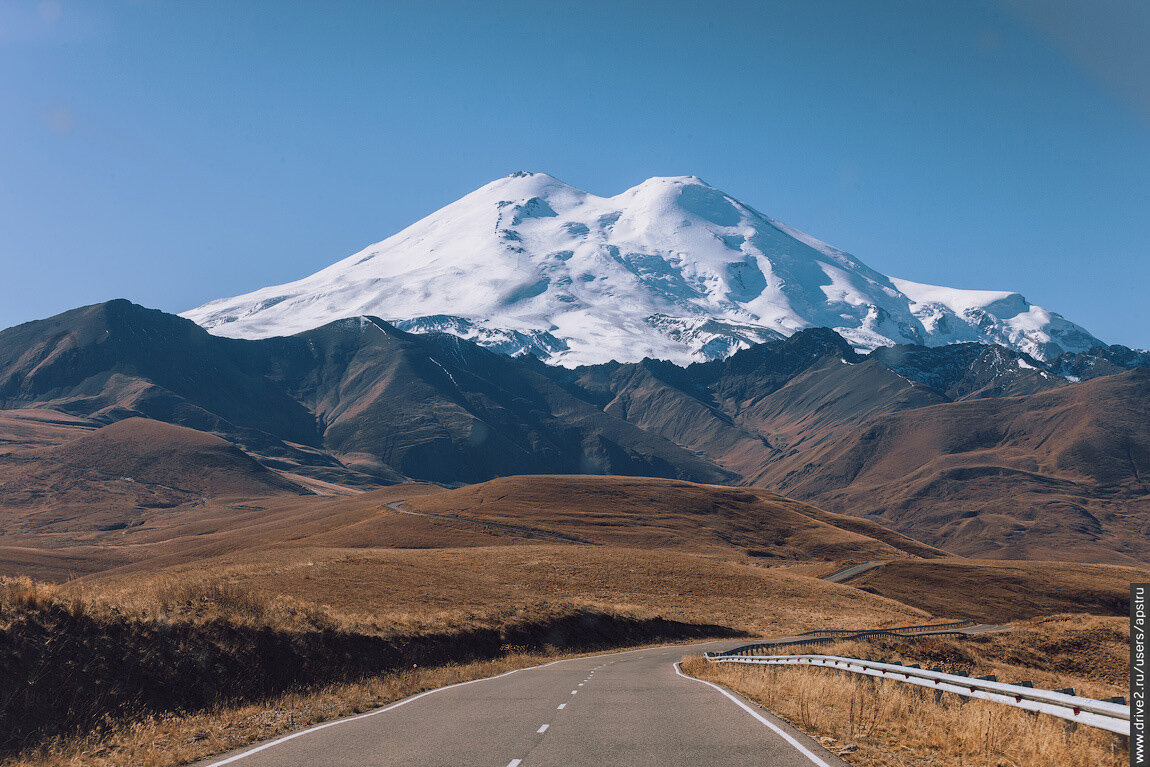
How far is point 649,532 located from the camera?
142375 millimetres

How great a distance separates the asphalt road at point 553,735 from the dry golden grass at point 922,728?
2.36ft

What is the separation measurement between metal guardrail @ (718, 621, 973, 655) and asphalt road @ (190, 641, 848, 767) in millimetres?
16374

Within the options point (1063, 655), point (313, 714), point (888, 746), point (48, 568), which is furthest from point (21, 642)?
point (48, 568)

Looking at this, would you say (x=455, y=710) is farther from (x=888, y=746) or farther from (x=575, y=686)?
(x=888, y=746)

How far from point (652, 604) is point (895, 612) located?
26429 mm

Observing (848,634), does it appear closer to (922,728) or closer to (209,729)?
(922,728)

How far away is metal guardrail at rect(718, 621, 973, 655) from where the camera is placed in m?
36.4

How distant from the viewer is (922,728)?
46.2ft

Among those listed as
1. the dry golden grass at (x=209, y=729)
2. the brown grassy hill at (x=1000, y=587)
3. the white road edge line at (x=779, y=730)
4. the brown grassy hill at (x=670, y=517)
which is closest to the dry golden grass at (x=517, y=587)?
the dry golden grass at (x=209, y=729)

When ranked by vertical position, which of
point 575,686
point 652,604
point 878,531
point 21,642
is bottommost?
point 878,531

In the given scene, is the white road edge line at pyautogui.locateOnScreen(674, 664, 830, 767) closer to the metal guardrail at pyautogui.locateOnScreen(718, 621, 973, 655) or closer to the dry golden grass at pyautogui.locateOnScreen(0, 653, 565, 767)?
the dry golden grass at pyautogui.locateOnScreen(0, 653, 565, 767)

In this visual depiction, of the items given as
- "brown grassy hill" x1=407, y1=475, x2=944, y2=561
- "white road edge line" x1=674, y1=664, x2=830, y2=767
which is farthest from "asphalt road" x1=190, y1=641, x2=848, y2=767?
"brown grassy hill" x1=407, y1=475, x2=944, y2=561

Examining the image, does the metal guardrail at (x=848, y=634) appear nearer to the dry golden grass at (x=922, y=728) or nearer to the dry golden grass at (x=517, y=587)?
the dry golden grass at (x=517, y=587)

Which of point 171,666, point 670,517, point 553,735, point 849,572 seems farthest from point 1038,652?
point 670,517
